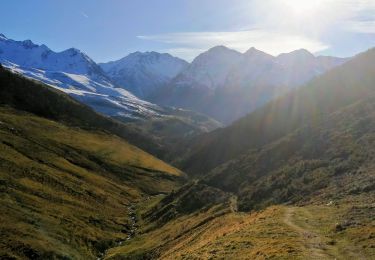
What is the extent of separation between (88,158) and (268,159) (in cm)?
7547

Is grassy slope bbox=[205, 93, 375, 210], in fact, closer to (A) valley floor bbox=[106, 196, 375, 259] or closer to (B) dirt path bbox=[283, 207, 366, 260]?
(A) valley floor bbox=[106, 196, 375, 259]

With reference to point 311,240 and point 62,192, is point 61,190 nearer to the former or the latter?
point 62,192

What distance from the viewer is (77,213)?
10100 cm

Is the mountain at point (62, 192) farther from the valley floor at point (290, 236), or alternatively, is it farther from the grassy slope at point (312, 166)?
the grassy slope at point (312, 166)

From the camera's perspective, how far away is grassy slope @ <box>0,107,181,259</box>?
260 feet

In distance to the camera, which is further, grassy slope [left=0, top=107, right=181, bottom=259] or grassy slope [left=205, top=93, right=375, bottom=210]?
grassy slope [left=0, top=107, right=181, bottom=259]

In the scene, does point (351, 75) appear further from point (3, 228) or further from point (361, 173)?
point (3, 228)

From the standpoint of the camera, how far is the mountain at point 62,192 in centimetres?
7881

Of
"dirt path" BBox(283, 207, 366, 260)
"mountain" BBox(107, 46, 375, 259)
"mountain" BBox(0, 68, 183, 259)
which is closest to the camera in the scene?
"dirt path" BBox(283, 207, 366, 260)

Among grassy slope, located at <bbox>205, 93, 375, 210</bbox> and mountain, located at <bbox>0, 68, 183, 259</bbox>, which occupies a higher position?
grassy slope, located at <bbox>205, 93, 375, 210</bbox>

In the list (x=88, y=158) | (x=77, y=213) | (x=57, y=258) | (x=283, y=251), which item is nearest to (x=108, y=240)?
(x=77, y=213)

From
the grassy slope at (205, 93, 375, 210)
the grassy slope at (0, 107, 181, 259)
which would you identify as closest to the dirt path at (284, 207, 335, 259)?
the grassy slope at (205, 93, 375, 210)

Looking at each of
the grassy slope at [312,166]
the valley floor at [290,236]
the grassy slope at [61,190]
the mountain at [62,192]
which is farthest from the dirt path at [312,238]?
the grassy slope at [61,190]

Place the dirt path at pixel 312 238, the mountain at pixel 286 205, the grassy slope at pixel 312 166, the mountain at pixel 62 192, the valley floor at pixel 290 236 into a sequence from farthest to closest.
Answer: the mountain at pixel 62 192, the grassy slope at pixel 312 166, the mountain at pixel 286 205, the valley floor at pixel 290 236, the dirt path at pixel 312 238
